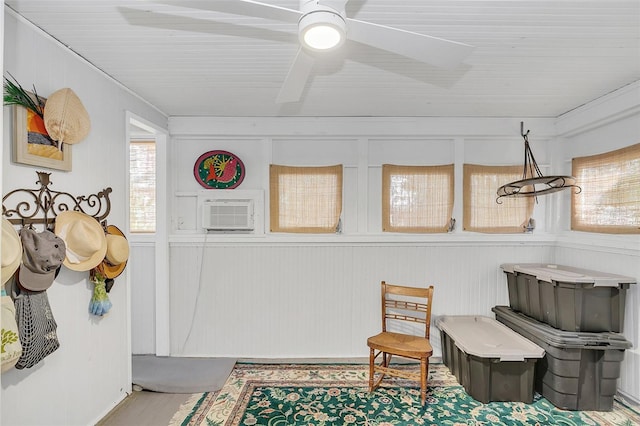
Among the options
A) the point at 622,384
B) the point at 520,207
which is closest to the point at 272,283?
the point at 520,207

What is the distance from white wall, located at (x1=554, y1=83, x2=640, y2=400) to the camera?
252 centimetres

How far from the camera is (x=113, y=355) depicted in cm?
241

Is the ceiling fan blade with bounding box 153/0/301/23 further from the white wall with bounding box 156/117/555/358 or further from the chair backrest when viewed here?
the chair backrest

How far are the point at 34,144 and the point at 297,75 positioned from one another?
1.43 meters

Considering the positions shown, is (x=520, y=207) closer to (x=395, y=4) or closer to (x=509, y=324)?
(x=509, y=324)

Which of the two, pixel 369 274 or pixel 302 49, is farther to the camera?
pixel 369 274

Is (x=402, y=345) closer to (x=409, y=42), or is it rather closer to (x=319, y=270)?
(x=319, y=270)

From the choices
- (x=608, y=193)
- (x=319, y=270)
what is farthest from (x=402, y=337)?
(x=608, y=193)

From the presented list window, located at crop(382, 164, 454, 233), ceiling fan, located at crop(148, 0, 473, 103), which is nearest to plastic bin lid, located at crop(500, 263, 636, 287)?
window, located at crop(382, 164, 454, 233)

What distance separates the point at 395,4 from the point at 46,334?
244cm

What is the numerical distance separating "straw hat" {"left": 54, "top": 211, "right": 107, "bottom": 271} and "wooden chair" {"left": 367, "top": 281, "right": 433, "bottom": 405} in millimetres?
2047

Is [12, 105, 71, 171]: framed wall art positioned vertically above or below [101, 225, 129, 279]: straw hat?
above

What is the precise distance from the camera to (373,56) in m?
2.06

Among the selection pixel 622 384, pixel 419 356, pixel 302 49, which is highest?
pixel 302 49
